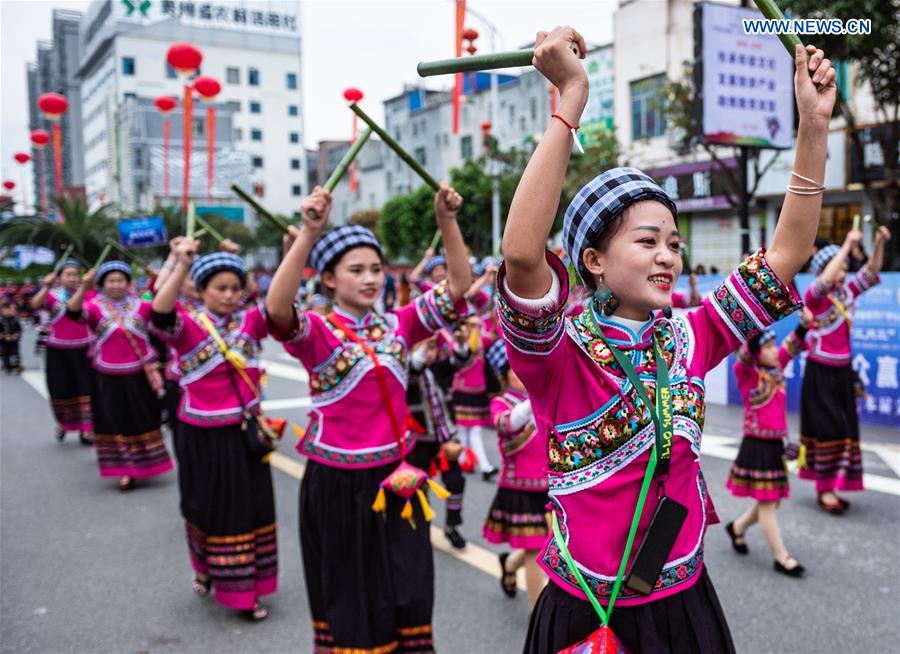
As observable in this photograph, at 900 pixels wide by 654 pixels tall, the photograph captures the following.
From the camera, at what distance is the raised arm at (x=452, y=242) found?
3.11m

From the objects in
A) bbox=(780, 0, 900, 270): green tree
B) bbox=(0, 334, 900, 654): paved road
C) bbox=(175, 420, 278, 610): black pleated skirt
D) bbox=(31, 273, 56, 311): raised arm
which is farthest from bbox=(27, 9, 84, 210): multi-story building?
bbox=(175, 420, 278, 610): black pleated skirt

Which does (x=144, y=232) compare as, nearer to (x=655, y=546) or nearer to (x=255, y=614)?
(x=255, y=614)

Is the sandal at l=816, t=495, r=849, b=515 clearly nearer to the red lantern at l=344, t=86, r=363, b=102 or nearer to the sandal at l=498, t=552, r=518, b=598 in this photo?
the sandal at l=498, t=552, r=518, b=598

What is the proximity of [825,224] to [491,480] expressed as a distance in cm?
1533

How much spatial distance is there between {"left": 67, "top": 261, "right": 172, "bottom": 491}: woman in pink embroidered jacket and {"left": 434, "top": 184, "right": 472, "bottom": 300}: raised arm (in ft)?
16.0

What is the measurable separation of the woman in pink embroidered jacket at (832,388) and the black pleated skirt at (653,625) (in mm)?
4127

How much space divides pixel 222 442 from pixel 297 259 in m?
2.06

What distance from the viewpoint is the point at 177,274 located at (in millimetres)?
3867

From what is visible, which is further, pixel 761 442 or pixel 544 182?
pixel 761 442

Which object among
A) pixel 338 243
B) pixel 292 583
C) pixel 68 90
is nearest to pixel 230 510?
pixel 292 583

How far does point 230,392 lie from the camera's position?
454cm

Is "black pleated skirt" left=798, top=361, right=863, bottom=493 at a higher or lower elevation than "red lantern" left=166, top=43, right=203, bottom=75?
lower

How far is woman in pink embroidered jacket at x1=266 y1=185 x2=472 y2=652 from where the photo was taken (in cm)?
Result: 320

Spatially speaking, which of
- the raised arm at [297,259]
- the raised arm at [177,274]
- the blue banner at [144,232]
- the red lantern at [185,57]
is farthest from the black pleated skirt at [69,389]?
the raised arm at [297,259]
